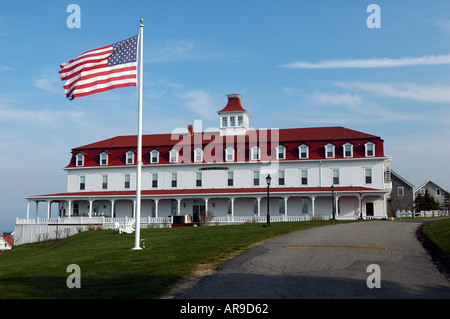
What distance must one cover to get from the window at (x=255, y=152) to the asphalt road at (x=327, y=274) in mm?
33767

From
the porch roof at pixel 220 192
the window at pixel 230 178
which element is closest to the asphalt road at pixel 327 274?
the porch roof at pixel 220 192

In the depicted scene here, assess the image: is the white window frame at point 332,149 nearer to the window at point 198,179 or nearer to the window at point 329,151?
the window at point 329,151

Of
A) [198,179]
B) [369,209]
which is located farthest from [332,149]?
[198,179]

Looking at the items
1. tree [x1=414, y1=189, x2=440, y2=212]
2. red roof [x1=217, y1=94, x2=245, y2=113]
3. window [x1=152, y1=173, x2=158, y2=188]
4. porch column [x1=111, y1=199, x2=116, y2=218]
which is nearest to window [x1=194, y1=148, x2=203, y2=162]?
window [x1=152, y1=173, x2=158, y2=188]

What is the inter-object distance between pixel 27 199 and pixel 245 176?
78.6ft

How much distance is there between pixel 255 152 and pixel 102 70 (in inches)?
1381

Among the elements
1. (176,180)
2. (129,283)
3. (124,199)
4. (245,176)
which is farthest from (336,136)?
(129,283)

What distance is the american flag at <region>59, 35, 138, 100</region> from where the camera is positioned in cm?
1742

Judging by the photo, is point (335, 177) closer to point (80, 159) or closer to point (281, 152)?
point (281, 152)

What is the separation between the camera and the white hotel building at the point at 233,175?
158ft

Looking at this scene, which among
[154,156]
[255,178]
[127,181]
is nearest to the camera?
[255,178]

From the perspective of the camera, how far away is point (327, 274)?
11648mm

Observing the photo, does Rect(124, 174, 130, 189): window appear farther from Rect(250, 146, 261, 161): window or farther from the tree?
the tree
